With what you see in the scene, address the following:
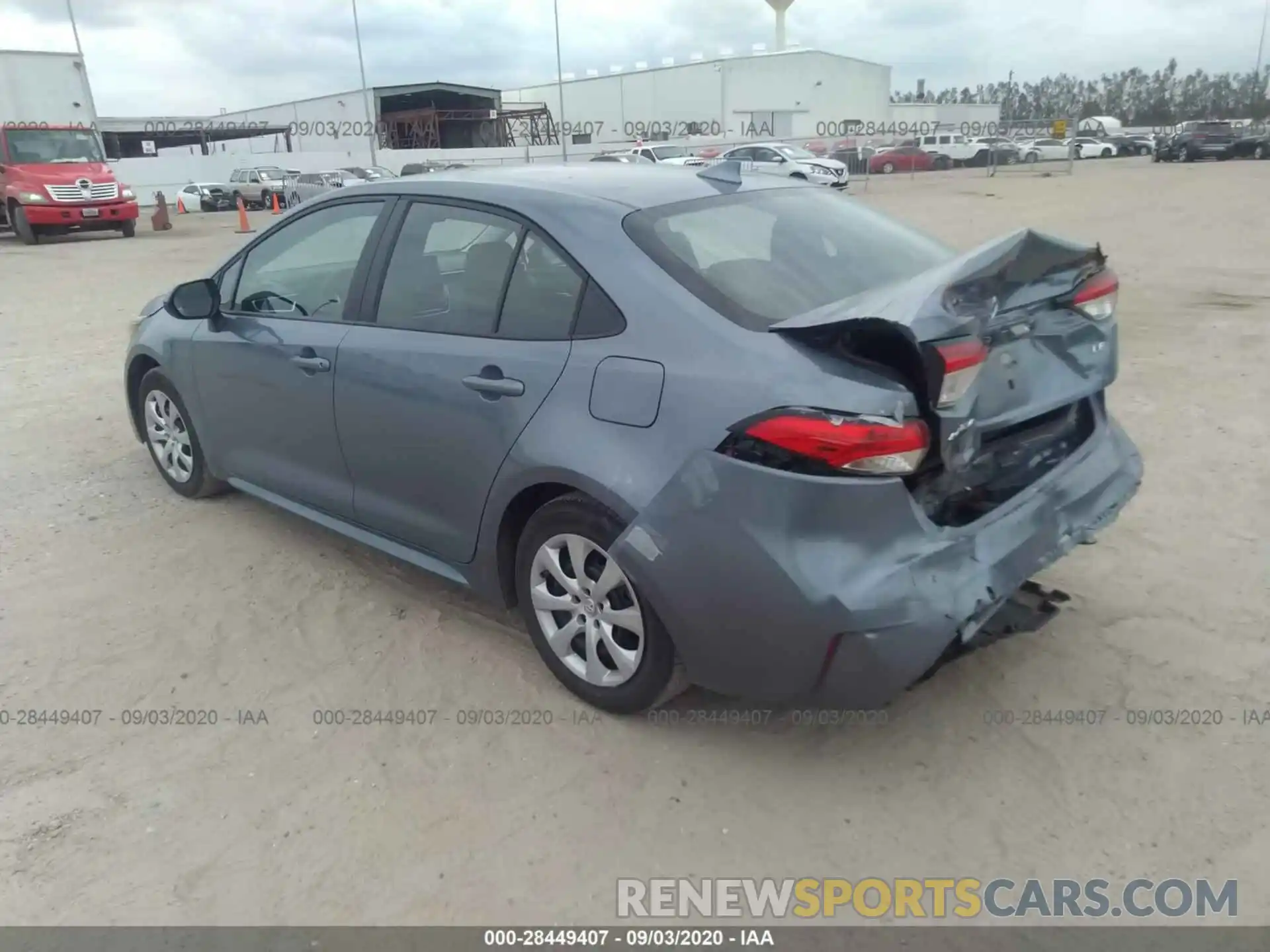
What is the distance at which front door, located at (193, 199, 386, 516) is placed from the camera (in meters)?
3.79

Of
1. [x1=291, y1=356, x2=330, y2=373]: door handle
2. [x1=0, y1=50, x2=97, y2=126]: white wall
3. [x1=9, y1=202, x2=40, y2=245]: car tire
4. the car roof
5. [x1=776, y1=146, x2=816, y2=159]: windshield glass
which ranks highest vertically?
[x1=0, y1=50, x2=97, y2=126]: white wall

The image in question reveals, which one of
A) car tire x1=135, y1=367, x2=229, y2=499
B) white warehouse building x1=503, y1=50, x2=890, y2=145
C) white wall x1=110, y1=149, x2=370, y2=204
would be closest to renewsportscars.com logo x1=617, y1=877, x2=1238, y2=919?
car tire x1=135, y1=367, x2=229, y2=499

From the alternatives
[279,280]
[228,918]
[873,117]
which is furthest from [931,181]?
[873,117]

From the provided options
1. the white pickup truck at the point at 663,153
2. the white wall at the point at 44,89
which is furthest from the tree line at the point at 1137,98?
the white wall at the point at 44,89

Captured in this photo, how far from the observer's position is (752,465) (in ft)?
8.16

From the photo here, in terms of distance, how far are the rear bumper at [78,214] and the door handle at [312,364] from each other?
825 inches

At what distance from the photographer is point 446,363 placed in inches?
129

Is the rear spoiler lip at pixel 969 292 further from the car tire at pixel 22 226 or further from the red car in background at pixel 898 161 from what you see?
the red car in background at pixel 898 161

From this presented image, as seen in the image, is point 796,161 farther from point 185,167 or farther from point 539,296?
point 539,296

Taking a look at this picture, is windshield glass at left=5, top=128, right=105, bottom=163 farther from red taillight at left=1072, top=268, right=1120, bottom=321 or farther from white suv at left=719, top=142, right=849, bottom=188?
red taillight at left=1072, top=268, right=1120, bottom=321

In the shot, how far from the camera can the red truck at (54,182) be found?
67.7 ft

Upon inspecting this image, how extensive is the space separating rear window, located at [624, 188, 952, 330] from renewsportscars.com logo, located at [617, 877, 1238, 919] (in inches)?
59.1
